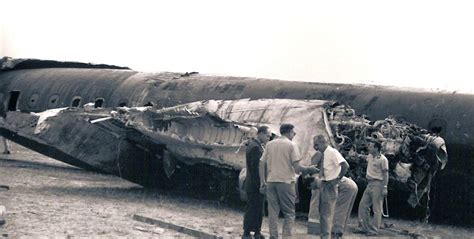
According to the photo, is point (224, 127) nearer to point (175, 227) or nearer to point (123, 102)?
point (175, 227)

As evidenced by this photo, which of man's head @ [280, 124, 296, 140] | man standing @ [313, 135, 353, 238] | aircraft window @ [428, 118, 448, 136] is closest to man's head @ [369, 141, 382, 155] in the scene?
man standing @ [313, 135, 353, 238]

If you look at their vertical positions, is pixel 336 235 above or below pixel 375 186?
below

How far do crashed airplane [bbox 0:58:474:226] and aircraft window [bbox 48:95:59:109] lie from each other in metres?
1.29

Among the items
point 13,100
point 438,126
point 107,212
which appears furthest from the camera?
point 13,100

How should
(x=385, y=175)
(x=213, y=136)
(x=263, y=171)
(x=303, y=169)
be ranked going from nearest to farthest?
1. (x=263, y=171)
2. (x=303, y=169)
3. (x=385, y=175)
4. (x=213, y=136)

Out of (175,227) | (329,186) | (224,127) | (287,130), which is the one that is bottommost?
(175,227)

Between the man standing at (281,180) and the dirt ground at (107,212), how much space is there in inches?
48.6

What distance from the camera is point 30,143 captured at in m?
19.6

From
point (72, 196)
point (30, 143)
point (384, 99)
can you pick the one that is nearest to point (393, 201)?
point (384, 99)

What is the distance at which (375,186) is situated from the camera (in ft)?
40.7

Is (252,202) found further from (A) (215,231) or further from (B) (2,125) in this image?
(B) (2,125)

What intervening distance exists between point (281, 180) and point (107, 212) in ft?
13.2

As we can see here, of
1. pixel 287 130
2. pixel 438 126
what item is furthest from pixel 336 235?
pixel 438 126

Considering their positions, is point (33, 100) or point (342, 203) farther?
point (33, 100)
